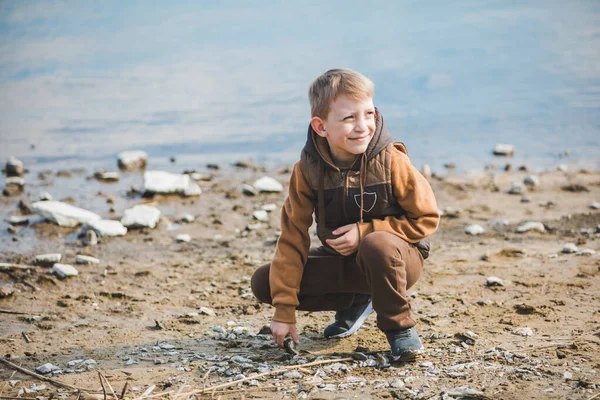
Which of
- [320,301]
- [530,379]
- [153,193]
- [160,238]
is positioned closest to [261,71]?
[153,193]

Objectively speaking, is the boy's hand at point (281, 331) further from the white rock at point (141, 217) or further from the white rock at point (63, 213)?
the white rock at point (63, 213)

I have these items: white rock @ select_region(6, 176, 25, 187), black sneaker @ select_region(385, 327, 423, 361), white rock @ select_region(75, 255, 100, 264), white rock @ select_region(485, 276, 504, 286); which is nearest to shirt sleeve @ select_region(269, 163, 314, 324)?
black sneaker @ select_region(385, 327, 423, 361)

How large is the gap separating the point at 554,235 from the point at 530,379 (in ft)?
10.00

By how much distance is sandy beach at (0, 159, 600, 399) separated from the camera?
3.68 m

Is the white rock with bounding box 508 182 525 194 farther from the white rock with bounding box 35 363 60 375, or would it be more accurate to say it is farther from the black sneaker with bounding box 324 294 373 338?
the white rock with bounding box 35 363 60 375

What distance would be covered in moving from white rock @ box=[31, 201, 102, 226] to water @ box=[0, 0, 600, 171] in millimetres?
2351

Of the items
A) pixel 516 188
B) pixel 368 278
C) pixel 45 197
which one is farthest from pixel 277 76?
pixel 368 278

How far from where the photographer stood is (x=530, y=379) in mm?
3574

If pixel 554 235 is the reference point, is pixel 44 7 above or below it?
above

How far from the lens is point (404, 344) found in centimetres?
386

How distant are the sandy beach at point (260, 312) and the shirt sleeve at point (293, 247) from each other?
1.16 ft

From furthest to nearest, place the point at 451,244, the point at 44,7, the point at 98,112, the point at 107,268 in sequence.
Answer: the point at 44,7, the point at 98,112, the point at 451,244, the point at 107,268

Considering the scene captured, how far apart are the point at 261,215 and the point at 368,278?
3.19 metres

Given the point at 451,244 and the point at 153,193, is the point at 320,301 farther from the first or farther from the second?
the point at 153,193
